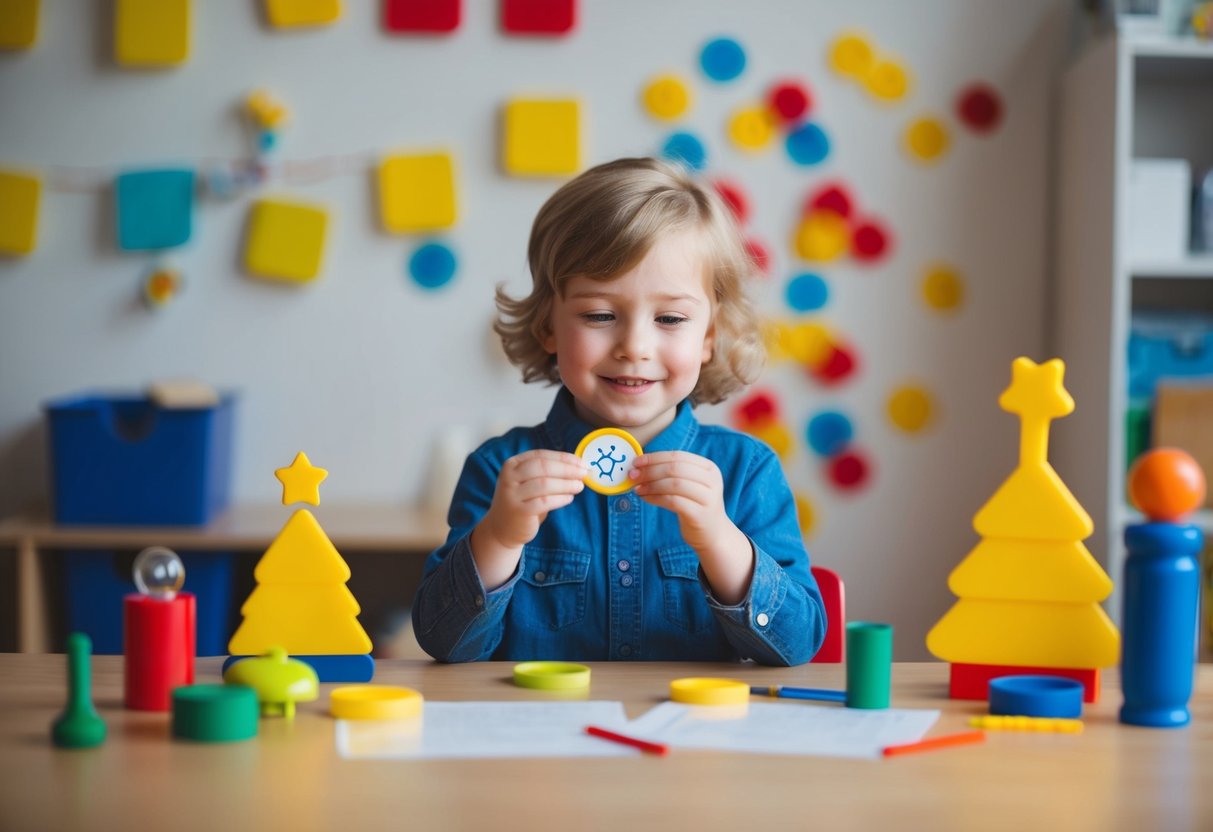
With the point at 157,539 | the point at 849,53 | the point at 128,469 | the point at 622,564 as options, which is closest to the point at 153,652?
the point at 622,564

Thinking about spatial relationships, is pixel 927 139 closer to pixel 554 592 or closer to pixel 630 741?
pixel 554 592

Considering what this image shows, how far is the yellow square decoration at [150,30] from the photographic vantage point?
308 cm

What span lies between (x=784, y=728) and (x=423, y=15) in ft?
8.00

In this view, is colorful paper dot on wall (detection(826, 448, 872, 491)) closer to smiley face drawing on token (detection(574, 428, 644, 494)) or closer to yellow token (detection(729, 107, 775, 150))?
yellow token (detection(729, 107, 775, 150))

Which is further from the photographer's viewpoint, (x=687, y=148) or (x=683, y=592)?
(x=687, y=148)

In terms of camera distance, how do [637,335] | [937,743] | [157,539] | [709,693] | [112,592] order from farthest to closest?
[112,592], [157,539], [637,335], [709,693], [937,743]

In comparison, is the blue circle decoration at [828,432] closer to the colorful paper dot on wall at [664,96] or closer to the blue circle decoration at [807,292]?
the blue circle decoration at [807,292]

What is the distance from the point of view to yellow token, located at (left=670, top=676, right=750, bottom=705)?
113cm

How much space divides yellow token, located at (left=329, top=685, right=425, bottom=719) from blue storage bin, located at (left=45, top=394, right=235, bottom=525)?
1.82m

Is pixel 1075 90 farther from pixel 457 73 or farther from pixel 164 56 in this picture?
pixel 164 56

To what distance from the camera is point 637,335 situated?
1.49 m

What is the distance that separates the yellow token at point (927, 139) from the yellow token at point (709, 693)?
7.60 feet

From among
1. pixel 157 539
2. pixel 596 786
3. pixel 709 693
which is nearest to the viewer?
pixel 596 786

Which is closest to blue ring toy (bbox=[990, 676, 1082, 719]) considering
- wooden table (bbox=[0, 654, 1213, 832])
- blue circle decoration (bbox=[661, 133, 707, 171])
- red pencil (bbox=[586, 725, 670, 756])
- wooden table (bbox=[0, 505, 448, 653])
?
wooden table (bbox=[0, 654, 1213, 832])
